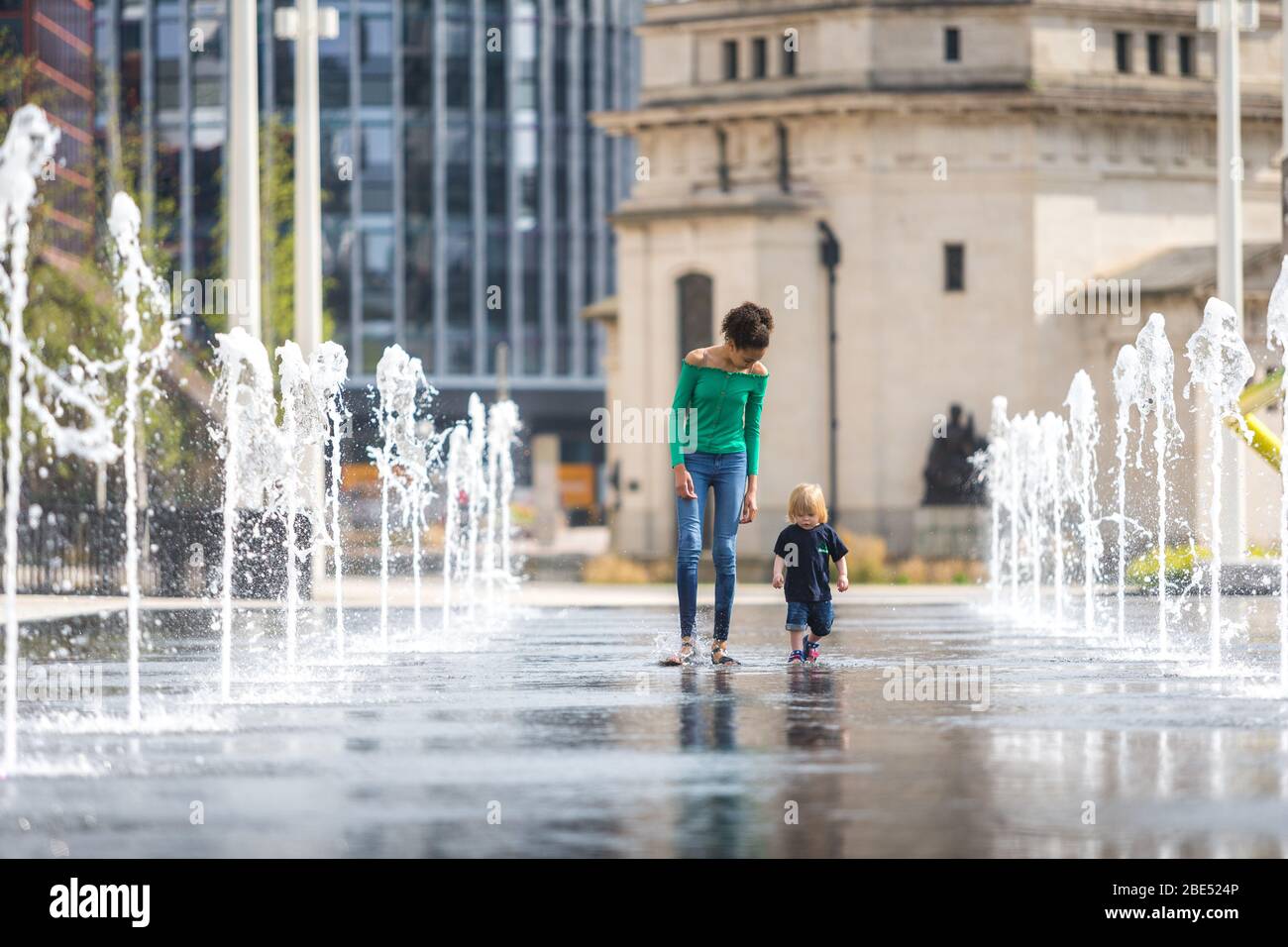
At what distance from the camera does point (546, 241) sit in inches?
3962

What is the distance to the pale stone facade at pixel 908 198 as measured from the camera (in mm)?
54094

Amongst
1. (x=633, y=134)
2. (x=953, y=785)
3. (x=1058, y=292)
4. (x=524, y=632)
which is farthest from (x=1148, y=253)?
(x=953, y=785)

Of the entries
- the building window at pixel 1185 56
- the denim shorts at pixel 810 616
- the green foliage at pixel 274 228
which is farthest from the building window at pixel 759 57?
the denim shorts at pixel 810 616

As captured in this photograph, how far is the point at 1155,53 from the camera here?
5522 centimetres

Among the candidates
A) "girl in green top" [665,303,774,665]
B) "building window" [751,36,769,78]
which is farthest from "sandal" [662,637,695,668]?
"building window" [751,36,769,78]

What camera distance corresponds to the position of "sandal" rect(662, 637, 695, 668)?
16.1 metres

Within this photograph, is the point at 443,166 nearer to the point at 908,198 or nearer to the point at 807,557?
the point at 908,198

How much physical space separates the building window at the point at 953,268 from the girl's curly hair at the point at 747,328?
4011 cm

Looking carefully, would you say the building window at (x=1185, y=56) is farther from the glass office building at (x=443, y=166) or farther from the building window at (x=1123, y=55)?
the glass office building at (x=443, y=166)

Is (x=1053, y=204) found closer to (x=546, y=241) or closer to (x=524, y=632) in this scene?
(x=524, y=632)

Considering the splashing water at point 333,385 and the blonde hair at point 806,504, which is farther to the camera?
the splashing water at point 333,385

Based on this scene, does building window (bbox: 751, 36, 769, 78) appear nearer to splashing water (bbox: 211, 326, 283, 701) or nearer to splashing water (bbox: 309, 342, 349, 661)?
splashing water (bbox: 211, 326, 283, 701)

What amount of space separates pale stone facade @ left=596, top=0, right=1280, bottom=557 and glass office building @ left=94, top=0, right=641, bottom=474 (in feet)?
139

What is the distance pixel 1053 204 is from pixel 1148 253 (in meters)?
2.51
